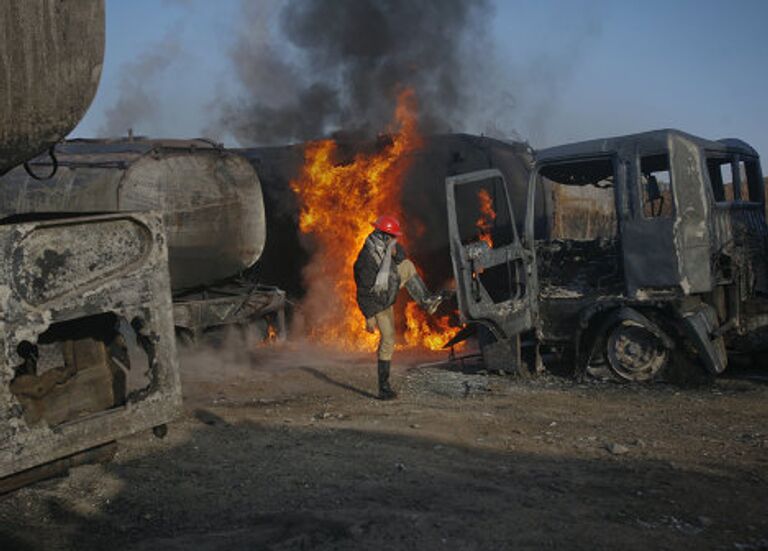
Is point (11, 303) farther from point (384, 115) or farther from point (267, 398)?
point (384, 115)

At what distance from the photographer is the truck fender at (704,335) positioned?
7504mm

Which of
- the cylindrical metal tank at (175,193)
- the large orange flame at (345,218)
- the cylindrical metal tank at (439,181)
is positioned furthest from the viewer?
the large orange flame at (345,218)

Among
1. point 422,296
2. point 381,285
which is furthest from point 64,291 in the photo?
point 422,296

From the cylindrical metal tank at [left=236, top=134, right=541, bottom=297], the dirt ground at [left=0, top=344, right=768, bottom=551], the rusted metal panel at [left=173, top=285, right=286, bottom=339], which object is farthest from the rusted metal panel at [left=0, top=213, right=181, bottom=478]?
the cylindrical metal tank at [left=236, top=134, right=541, bottom=297]

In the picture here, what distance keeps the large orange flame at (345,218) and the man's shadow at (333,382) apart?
2.31 meters

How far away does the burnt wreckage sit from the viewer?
771 cm

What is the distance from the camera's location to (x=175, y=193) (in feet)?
31.3

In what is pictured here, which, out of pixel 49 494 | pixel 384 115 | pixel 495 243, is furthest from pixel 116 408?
pixel 384 115

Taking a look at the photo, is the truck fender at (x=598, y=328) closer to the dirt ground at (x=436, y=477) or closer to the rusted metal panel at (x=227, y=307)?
the dirt ground at (x=436, y=477)

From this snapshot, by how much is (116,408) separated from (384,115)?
11.1 metres

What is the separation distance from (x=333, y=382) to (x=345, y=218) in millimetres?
4049

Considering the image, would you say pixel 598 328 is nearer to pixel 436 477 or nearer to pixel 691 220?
pixel 691 220

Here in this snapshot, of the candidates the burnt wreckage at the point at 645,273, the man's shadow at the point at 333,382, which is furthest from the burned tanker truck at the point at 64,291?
the burnt wreckage at the point at 645,273

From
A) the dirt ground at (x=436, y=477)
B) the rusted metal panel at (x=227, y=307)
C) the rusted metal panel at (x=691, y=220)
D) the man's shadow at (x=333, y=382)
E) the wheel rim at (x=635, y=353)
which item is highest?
the rusted metal panel at (x=691, y=220)
